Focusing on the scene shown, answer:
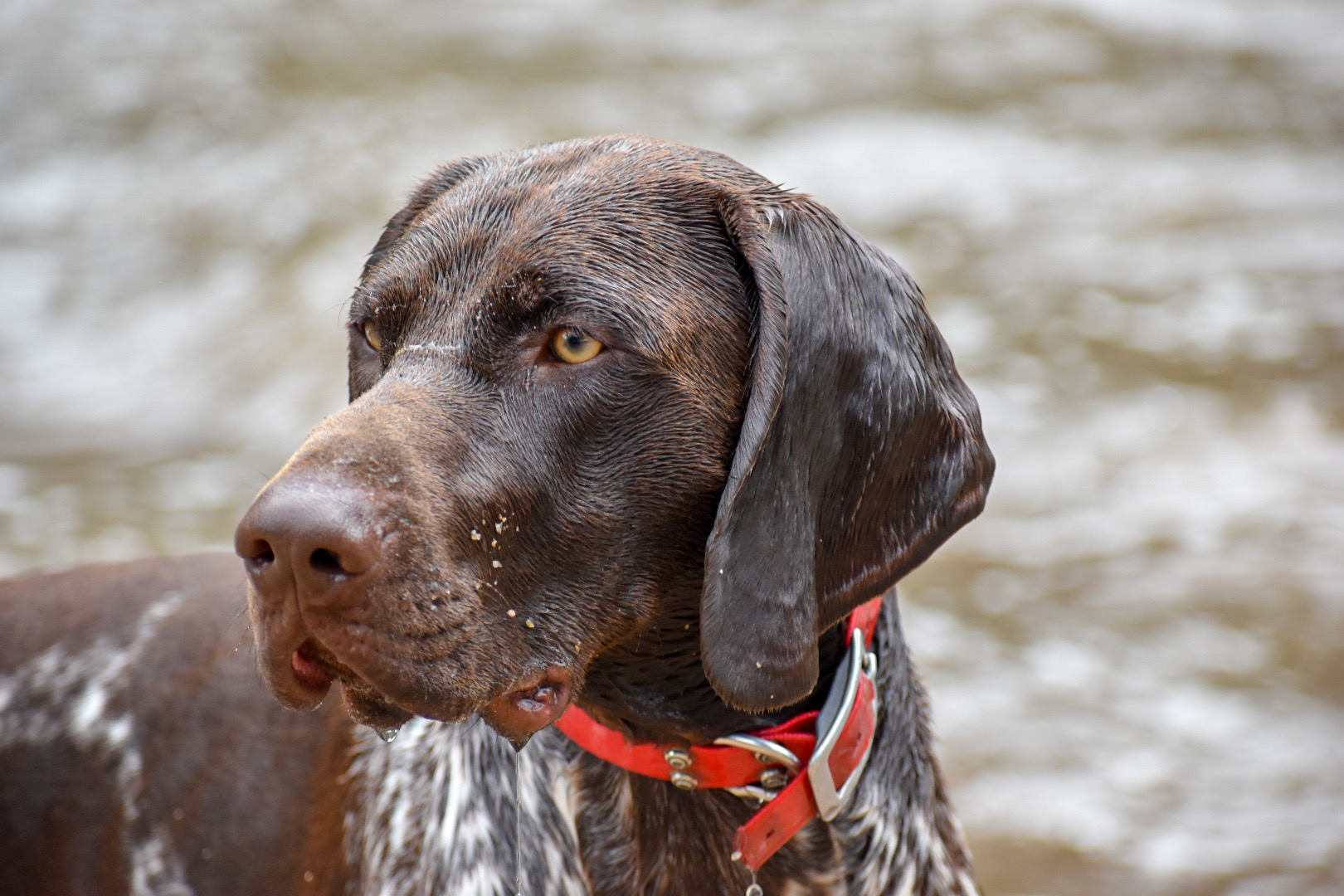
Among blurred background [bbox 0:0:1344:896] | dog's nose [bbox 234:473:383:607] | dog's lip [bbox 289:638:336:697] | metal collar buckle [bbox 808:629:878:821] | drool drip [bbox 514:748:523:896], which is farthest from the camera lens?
blurred background [bbox 0:0:1344:896]

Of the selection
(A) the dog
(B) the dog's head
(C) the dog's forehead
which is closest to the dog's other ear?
(A) the dog

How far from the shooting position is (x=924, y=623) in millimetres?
5879

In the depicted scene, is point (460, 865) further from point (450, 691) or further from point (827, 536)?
point (827, 536)

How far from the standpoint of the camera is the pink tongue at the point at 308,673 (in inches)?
85.6

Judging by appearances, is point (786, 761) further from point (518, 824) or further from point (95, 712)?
point (95, 712)

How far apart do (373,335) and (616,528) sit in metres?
0.66

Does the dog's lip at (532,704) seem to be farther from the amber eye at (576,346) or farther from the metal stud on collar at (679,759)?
Answer: the amber eye at (576,346)

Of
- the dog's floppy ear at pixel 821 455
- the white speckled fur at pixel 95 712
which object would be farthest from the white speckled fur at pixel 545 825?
the white speckled fur at pixel 95 712

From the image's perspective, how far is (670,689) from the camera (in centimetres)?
264

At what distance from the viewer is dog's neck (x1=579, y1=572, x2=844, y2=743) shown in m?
2.58

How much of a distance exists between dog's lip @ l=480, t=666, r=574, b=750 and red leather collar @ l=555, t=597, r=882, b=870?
234 mm

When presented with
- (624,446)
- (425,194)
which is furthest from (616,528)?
(425,194)

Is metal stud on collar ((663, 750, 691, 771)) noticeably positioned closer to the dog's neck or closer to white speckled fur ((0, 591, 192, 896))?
the dog's neck

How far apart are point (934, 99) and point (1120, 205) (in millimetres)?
2047
